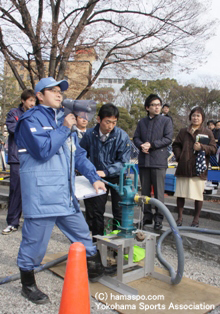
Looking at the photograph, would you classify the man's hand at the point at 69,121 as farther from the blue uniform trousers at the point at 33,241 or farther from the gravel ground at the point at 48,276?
the gravel ground at the point at 48,276

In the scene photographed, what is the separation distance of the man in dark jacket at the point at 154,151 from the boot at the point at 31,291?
86.1 inches

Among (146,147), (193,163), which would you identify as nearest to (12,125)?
(146,147)

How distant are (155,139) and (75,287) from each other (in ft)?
9.58

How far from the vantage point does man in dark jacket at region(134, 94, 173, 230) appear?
4.52 m

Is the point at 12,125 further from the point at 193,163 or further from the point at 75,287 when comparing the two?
the point at 75,287

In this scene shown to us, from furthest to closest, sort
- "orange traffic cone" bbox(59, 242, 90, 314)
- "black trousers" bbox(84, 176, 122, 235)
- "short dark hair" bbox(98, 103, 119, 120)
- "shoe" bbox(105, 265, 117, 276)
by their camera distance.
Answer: "black trousers" bbox(84, 176, 122, 235)
"short dark hair" bbox(98, 103, 119, 120)
"shoe" bbox(105, 265, 117, 276)
"orange traffic cone" bbox(59, 242, 90, 314)

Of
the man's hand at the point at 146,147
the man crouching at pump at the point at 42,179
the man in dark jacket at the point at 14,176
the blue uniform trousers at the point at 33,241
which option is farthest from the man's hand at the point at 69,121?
the man in dark jacket at the point at 14,176

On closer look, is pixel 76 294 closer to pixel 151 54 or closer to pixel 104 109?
pixel 104 109

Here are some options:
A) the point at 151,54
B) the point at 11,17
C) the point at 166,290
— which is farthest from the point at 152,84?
the point at 166,290

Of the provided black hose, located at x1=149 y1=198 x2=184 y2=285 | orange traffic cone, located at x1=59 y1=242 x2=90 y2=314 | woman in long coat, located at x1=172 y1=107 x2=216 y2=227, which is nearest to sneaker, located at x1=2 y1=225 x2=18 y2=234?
woman in long coat, located at x1=172 y1=107 x2=216 y2=227

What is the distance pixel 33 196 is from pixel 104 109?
1.58 metres

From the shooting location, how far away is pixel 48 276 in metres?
3.32

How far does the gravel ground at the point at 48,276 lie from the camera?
2.61 metres

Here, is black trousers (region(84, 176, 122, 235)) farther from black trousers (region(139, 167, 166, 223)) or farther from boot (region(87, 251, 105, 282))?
boot (region(87, 251, 105, 282))
